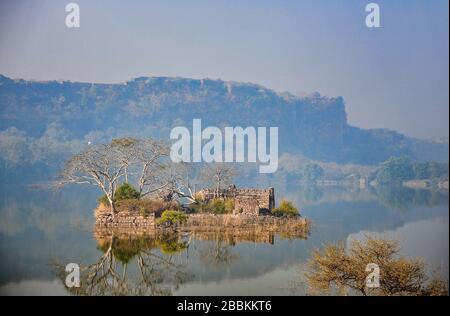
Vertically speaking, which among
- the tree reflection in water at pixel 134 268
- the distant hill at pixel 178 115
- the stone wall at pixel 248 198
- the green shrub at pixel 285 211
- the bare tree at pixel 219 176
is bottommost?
the tree reflection in water at pixel 134 268

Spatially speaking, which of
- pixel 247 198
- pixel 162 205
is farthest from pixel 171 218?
pixel 247 198

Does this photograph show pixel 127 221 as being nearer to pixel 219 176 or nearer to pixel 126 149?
pixel 126 149

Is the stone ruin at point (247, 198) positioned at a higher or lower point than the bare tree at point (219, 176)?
lower

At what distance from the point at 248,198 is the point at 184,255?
4160 millimetres

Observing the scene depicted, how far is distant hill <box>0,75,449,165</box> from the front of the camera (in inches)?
2520

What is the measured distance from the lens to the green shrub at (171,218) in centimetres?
1798

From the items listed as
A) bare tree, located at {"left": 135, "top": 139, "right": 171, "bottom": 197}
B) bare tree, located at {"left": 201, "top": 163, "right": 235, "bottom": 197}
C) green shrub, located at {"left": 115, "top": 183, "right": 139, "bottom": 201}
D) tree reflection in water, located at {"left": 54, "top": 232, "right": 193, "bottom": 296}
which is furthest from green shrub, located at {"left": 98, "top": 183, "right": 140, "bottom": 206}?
bare tree, located at {"left": 201, "top": 163, "right": 235, "bottom": 197}

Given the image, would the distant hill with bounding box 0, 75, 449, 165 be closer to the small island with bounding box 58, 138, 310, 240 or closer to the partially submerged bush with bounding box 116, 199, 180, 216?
the small island with bounding box 58, 138, 310, 240

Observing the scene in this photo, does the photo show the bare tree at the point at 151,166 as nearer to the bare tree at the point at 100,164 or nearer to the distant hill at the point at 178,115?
the bare tree at the point at 100,164

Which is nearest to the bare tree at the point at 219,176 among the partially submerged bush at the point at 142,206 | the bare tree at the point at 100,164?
the partially submerged bush at the point at 142,206

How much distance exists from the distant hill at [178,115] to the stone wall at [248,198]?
3744 centimetres

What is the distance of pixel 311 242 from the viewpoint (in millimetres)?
16797

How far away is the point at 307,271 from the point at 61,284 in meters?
4.67
